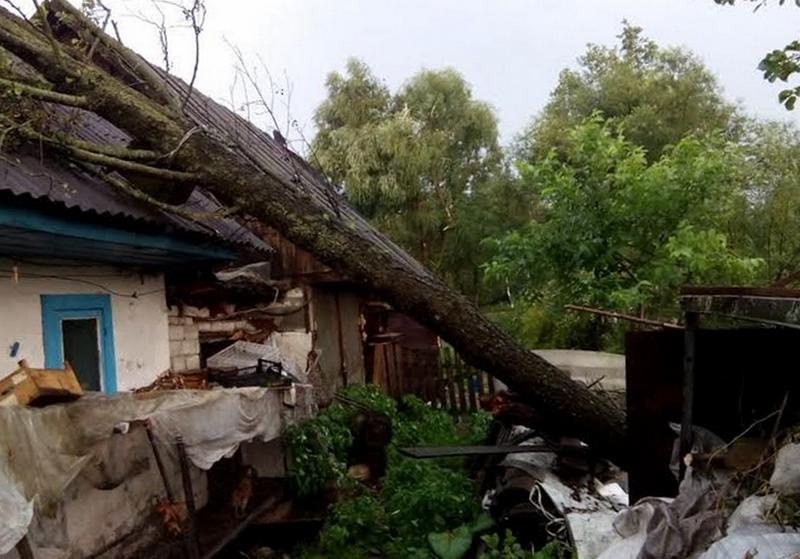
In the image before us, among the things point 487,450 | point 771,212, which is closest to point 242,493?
point 487,450

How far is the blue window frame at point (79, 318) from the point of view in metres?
5.10

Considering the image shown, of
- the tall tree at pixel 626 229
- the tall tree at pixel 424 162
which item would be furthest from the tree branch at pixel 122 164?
the tall tree at pixel 424 162

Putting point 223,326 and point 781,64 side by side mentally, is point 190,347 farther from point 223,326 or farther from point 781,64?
point 781,64

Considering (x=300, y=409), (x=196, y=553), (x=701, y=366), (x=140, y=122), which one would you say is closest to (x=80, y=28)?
(x=140, y=122)

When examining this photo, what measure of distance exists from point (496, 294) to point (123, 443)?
667 inches

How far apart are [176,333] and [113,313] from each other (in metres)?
0.99

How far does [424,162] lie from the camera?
19266 millimetres

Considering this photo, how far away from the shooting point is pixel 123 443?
17.6ft

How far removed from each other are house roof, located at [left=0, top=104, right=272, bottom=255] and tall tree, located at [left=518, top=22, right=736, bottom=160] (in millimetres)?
12666

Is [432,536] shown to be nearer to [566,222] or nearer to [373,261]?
[373,261]

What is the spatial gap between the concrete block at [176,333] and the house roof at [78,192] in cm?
95

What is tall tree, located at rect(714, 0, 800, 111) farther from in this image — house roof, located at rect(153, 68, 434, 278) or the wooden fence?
the wooden fence

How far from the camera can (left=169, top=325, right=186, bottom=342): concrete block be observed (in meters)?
6.60

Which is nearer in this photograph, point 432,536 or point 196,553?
point 196,553
